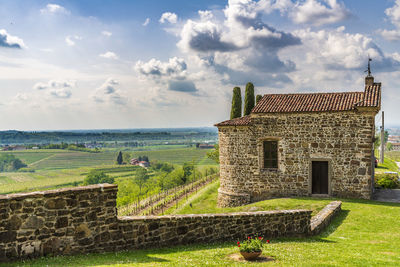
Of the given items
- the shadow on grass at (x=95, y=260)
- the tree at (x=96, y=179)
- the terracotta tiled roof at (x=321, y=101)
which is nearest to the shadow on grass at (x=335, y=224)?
the terracotta tiled roof at (x=321, y=101)

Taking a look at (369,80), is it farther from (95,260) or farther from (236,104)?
(95,260)

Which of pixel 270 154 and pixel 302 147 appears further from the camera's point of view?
pixel 270 154

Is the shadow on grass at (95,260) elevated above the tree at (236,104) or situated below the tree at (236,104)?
below

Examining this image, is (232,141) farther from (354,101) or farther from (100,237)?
(100,237)

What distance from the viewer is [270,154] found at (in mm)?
22469

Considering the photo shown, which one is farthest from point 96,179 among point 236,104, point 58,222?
point 58,222

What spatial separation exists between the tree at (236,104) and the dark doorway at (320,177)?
51.5ft

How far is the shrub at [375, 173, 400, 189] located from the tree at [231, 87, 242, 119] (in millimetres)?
15143

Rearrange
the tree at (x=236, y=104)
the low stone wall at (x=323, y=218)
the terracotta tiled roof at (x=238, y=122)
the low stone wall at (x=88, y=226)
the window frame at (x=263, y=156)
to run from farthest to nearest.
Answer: the tree at (x=236, y=104)
the terracotta tiled roof at (x=238, y=122)
the window frame at (x=263, y=156)
the low stone wall at (x=323, y=218)
the low stone wall at (x=88, y=226)

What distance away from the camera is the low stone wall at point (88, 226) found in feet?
27.2

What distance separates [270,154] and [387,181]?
989 centimetres

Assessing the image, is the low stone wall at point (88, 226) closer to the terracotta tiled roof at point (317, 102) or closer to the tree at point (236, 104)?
the terracotta tiled roof at point (317, 102)

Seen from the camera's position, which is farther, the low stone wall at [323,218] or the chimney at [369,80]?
the chimney at [369,80]

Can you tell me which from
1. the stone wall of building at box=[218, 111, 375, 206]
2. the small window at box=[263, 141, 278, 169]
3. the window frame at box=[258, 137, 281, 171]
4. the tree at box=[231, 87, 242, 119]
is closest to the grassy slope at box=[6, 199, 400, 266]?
the stone wall of building at box=[218, 111, 375, 206]
